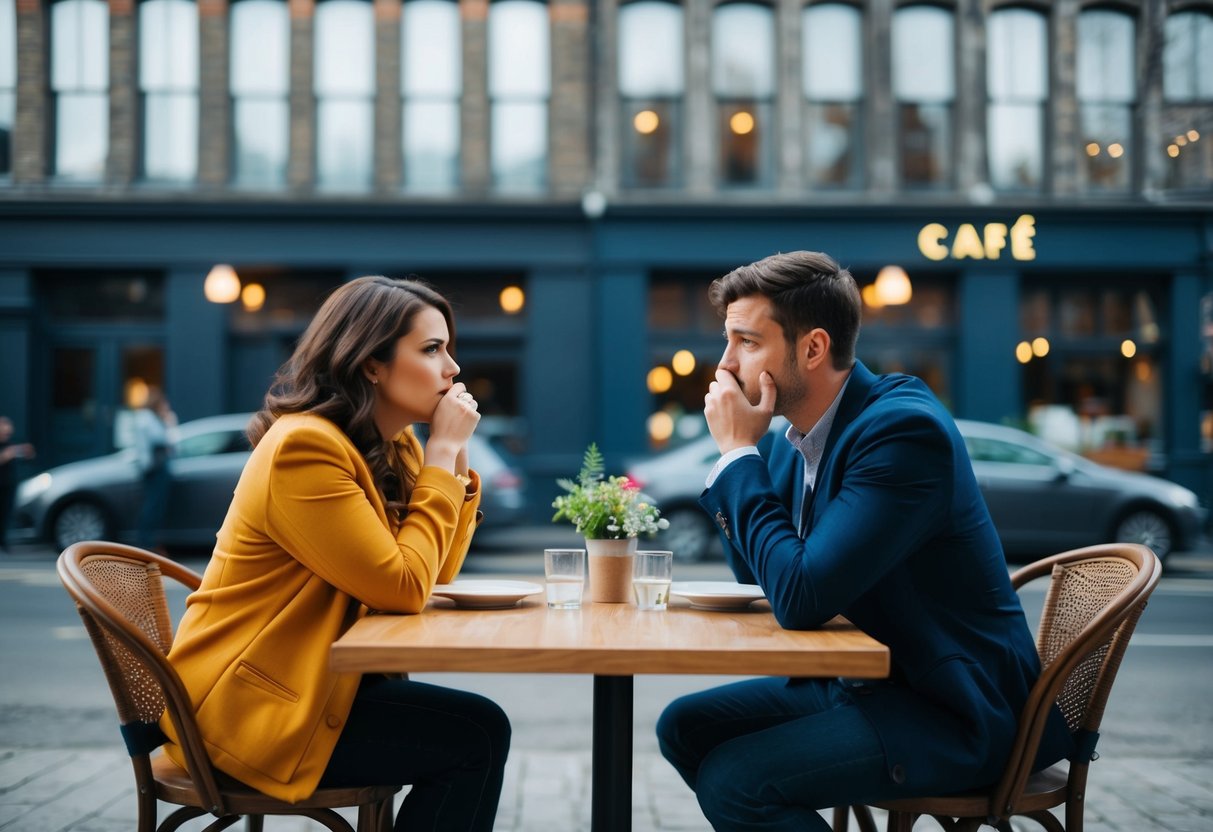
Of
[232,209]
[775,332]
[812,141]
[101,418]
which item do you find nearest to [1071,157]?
[812,141]

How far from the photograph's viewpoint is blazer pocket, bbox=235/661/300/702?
2172mm

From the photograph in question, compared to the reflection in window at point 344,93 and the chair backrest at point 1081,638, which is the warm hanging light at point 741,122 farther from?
the chair backrest at point 1081,638

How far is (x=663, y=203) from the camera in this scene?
15305mm

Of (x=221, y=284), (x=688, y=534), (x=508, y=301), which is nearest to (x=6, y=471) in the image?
(x=221, y=284)

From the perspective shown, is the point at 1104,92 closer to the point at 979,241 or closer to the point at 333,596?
the point at 979,241

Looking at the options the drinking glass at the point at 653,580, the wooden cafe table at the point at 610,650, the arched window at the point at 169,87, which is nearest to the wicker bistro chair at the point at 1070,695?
the wooden cafe table at the point at 610,650

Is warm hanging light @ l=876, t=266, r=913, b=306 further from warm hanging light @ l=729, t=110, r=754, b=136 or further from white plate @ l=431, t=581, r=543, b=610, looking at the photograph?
white plate @ l=431, t=581, r=543, b=610

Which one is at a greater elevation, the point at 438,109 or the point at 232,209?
the point at 438,109

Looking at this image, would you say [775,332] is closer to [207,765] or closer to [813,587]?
[813,587]

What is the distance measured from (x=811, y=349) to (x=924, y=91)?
14787 mm

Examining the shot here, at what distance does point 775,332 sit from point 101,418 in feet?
44.8

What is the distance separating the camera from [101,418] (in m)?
14.1

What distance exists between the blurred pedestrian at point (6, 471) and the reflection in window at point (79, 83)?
9.89ft

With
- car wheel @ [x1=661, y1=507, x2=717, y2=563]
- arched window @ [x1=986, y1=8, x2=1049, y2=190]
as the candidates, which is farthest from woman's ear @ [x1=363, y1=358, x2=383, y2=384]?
arched window @ [x1=986, y1=8, x2=1049, y2=190]
